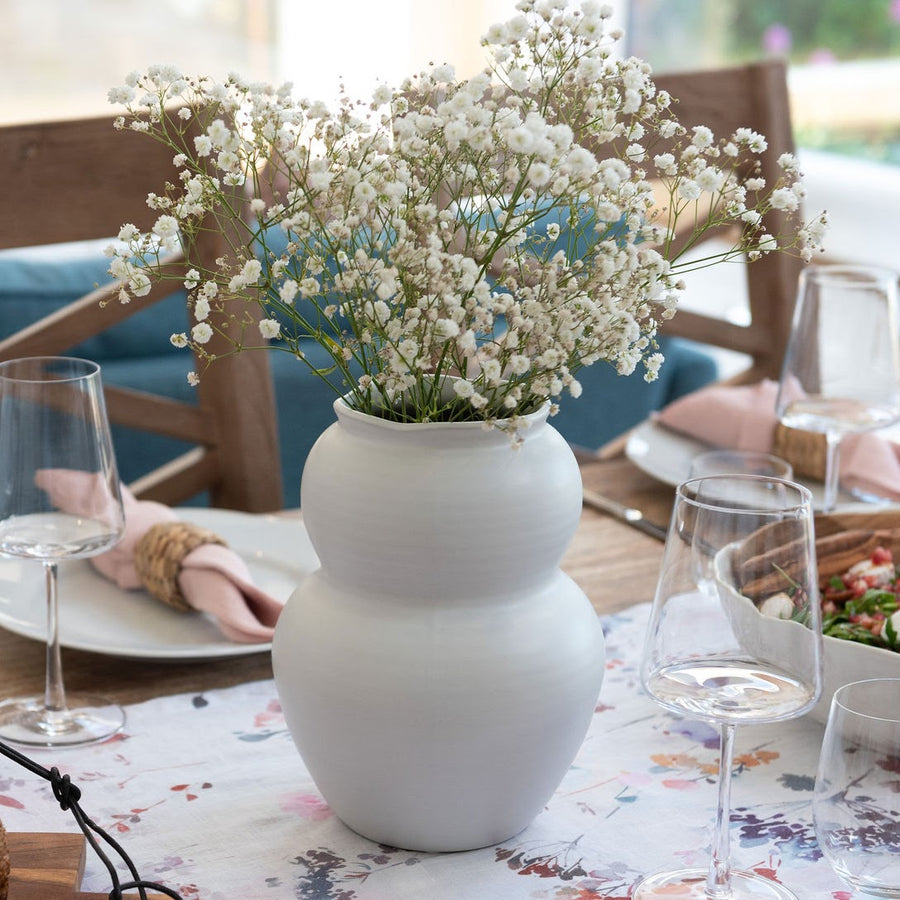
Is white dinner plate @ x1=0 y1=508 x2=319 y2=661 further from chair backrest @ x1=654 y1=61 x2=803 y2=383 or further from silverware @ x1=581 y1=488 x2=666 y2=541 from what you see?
chair backrest @ x1=654 y1=61 x2=803 y2=383

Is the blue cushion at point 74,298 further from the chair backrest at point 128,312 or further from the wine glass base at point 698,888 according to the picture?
the wine glass base at point 698,888

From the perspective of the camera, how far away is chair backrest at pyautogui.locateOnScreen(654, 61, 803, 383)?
1.71m

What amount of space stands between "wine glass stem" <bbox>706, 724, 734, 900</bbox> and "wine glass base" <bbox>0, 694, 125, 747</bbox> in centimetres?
41

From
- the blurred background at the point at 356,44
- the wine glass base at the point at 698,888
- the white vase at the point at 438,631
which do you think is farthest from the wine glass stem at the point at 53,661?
the blurred background at the point at 356,44

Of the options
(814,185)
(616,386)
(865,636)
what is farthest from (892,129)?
(865,636)

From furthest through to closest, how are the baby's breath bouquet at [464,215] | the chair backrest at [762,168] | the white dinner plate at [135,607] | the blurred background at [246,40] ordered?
1. the blurred background at [246,40]
2. the chair backrest at [762,168]
3. the white dinner plate at [135,607]
4. the baby's breath bouquet at [464,215]

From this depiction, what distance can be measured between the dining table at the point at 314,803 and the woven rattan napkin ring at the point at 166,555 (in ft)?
0.20

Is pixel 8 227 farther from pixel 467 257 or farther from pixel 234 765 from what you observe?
pixel 467 257

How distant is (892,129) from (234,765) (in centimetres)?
397

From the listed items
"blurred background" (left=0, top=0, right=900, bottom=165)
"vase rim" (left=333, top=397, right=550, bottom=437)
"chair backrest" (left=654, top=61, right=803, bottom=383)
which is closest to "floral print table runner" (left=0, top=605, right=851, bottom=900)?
"vase rim" (left=333, top=397, right=550, bottom=437)

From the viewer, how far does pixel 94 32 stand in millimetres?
6453

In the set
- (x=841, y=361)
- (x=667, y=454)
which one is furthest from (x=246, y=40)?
(x=841, y=361)

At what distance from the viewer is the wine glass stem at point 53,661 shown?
2.93ft

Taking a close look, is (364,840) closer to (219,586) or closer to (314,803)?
(314,803)
